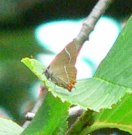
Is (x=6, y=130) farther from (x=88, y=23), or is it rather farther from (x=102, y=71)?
(x=88, y=23)

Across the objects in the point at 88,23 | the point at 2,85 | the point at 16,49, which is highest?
the point at 88,23

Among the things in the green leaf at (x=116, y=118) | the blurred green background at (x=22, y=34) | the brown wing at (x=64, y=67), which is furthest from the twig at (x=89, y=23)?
the blurred green background at (x=22, y=34)

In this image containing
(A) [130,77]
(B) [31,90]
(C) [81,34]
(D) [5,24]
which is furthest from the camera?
(D) [5,24]

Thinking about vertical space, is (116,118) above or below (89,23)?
below

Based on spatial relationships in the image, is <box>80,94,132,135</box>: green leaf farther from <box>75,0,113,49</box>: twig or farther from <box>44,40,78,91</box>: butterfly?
<box>75,0,113,49</box>: twig

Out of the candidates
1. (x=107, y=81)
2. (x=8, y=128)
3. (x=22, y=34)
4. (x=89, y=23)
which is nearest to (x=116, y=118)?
(x=107, y=81)

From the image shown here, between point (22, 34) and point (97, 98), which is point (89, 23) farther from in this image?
point (22, 34)

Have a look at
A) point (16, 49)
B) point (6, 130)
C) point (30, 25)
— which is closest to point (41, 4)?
point (30, 25)
